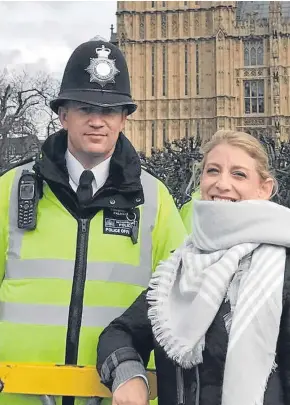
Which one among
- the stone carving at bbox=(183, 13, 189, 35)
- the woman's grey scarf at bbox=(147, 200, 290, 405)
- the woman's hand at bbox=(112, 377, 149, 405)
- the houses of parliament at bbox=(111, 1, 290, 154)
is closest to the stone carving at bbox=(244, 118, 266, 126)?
the houses of parliament at bbox=(111, 1, 290, 154)

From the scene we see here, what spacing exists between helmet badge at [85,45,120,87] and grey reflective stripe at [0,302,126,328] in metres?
0.65

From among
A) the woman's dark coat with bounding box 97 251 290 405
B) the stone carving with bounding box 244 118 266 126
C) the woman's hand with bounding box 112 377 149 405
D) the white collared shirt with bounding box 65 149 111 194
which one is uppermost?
the stone carving with bounding box 244 118 266 126

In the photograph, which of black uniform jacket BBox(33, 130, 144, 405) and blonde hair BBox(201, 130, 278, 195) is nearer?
blonde hair BBox(201, 130, 278, 195)

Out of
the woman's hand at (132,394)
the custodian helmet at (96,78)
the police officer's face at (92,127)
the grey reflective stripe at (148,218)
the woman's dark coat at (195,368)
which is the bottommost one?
the woman's hand at (132,394)

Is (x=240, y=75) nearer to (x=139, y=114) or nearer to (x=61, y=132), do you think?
(x=139, y=114)

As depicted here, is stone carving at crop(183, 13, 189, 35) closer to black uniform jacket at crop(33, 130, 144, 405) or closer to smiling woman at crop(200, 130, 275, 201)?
black uniform jacket at crop(33, 130, 144, 405)

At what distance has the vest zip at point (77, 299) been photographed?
1.66 m

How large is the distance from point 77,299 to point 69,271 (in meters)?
0.08

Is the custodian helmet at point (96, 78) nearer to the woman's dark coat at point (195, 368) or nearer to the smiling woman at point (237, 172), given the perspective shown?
the smiling woman at point (237, 172)

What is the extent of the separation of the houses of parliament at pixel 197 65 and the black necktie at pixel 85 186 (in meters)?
34.0

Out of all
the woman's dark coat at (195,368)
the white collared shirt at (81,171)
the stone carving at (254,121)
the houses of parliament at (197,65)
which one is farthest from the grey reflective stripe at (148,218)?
the stone carving at (254,121)

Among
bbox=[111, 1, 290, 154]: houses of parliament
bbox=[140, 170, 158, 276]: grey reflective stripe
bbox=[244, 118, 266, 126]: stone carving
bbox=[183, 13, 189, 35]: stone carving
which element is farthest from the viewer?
bbox=[183, 13, 189, 35]: stone carving

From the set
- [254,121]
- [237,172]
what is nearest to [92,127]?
[237,172]

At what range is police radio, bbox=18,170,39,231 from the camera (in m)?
1.73
